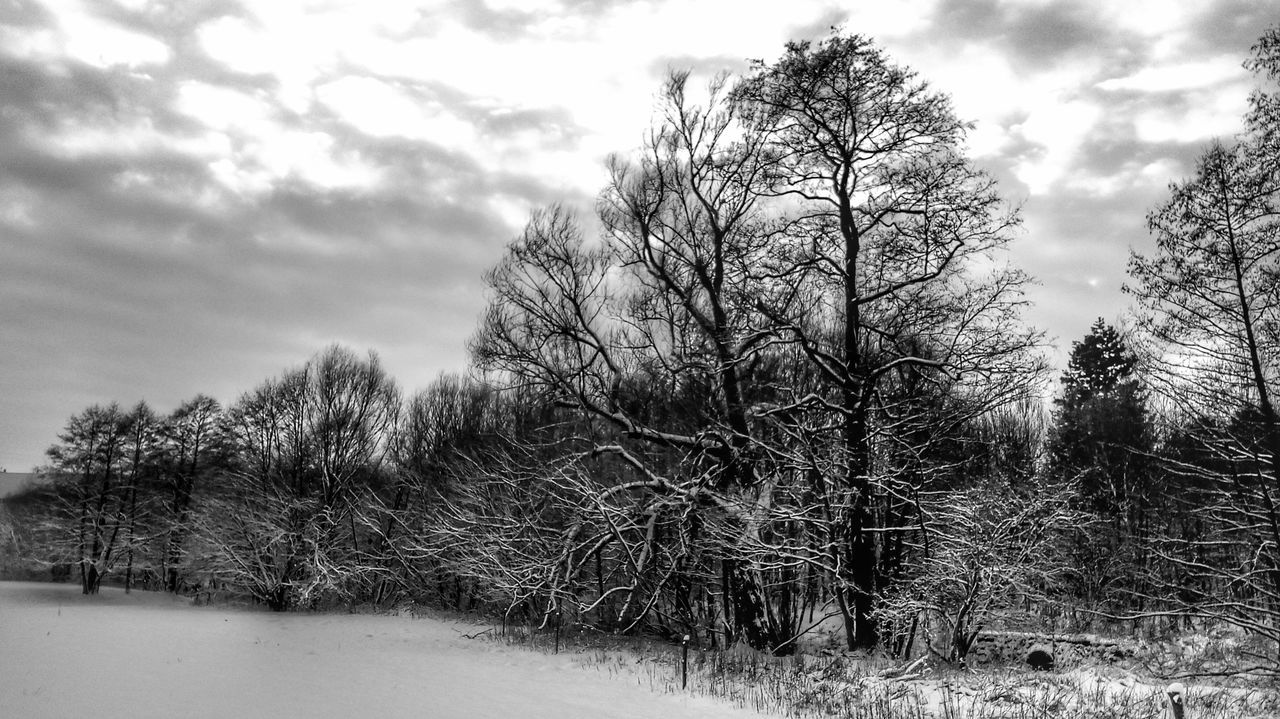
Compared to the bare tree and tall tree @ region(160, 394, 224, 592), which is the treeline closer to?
the bare tree

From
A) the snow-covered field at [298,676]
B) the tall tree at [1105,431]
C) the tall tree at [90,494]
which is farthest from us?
the tall tree at [90,494]

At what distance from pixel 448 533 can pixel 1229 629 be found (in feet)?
60.6

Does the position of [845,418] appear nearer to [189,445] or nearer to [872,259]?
[872,259]

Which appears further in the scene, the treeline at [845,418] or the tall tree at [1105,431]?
the tall tree at [1105,431]

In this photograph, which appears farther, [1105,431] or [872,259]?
[1105,431]

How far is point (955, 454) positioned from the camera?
57.3 feet

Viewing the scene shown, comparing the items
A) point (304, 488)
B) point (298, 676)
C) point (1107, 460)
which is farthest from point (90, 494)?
point (1107, 460)

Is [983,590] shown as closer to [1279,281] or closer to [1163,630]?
[1279,281]

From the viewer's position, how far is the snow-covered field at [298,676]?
35.2ft

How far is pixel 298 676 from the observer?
14.3 m

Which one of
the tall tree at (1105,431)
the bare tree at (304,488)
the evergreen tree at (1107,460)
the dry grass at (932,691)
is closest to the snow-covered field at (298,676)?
the dry grass at (932,691)

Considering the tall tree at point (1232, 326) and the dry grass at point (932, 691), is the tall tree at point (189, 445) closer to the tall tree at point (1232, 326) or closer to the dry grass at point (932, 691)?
the dry grass at point (932, 691)

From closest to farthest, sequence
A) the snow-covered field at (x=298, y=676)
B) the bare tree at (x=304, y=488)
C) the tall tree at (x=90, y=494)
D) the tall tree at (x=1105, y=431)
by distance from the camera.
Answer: the snow-covered field at (x=298, y=676), the tall tree at (x=1105, y=431), the bare tree at (x=304, y=488), the tall tree at (x=90, y=494)

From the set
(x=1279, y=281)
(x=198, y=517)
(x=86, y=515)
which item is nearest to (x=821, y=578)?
(x=1279, y=281)
